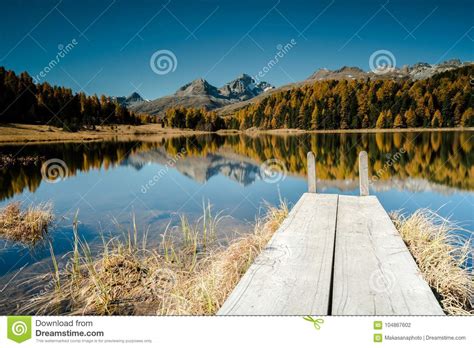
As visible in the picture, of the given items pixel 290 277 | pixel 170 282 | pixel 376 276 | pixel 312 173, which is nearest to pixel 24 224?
pixel 170 282

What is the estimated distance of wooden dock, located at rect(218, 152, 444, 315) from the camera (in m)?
2.30

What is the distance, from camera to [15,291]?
4668mm

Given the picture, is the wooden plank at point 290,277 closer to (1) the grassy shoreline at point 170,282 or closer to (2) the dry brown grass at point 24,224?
(1) the grassy shoreline at point 170,282

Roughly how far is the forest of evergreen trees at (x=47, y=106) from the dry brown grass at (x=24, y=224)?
200cm

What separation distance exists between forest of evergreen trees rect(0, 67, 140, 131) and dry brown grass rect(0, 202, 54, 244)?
2.00 metres

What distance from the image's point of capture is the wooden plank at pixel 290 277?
91.0 inches

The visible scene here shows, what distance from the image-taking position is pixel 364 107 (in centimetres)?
4791
